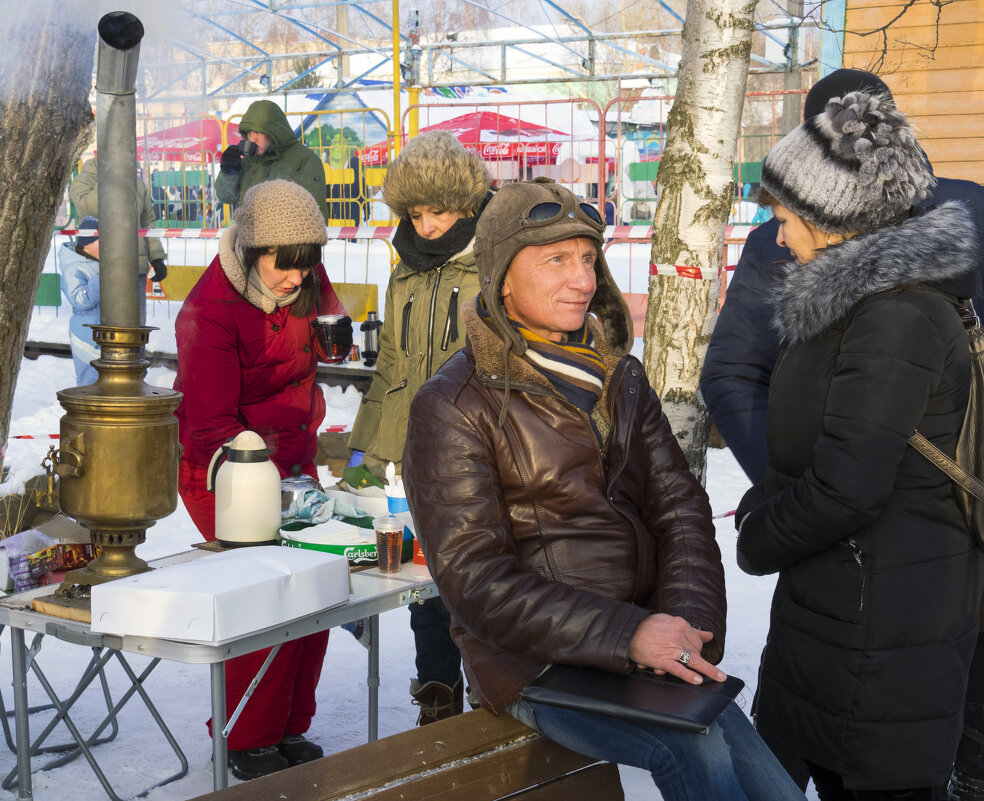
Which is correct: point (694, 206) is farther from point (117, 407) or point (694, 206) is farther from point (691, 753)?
point (691, 753)

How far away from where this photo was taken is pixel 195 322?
367 cm

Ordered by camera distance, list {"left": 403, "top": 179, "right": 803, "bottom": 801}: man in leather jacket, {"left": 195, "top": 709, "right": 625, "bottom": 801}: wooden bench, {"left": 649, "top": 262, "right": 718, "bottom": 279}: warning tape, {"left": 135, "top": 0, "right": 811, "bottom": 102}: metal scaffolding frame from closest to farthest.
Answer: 1. {"left": 195, "top": 709, "right": 625, "bottom": 801}: wooden bench
2. {"left": 403, "top": 179, "right": 803, "bottom": 801}: man in leather jacket
3. {"left": 649, "top": 262, "right": 718, "bottom": 279}: warning tape
4. {"left": 135, "top": 0, "right": 811, "bottom": 102}: metal scaffolding frame

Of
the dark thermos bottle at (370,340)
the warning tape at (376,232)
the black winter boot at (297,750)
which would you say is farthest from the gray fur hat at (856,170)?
the dark thermos bottle at (370,340)

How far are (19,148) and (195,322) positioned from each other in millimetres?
840

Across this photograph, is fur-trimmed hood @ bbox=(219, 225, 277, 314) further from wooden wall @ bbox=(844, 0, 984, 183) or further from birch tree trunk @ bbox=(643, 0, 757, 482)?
wooden wall @ bbox=(844, 0, 984, 183)

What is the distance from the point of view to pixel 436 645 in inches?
153

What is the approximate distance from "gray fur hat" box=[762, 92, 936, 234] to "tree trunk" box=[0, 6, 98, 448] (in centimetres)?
252

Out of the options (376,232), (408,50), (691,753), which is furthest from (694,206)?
(408,50)

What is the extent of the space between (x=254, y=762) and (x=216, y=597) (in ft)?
4.01

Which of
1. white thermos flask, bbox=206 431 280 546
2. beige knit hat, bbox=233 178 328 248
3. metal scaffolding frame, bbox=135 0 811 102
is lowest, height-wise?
white thermos flask, bbox=206 431 280 546

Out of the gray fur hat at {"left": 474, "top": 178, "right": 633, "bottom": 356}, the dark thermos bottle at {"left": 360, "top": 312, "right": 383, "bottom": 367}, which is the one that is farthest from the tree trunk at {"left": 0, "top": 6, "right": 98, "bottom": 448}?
the dark thermos bottle at {"left": 360, "top": 312, "right": 383, "bottom": 367}

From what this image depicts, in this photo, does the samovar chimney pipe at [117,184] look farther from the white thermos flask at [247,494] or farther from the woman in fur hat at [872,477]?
the woman in fur hat at [872,477]

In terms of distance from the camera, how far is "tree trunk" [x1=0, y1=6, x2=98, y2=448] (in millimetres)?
3598

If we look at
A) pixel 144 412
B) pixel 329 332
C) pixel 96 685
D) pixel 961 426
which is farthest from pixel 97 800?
pixel 961 426
